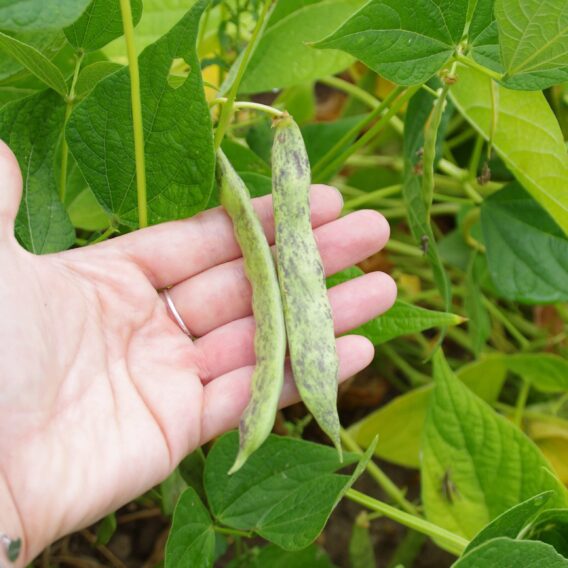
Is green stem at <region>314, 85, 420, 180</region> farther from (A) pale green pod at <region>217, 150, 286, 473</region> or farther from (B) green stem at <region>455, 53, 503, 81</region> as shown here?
(A) pale green pod at <region>217, 150, 286, 473</region>

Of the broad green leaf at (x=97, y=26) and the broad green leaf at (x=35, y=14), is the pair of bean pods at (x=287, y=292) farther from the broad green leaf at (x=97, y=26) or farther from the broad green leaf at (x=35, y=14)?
the broad green leaf at (x=35, y=14)

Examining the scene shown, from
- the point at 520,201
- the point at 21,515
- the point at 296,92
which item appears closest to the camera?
the point at 21,515

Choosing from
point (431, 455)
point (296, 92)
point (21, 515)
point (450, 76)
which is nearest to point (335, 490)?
point (431, 455)

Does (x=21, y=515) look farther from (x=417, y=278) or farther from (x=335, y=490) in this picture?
(x=417, y=278)

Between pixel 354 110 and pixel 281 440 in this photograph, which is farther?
pixel 354 110

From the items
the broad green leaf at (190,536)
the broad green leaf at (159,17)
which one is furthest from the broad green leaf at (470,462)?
the broad green leaf at (159,17)

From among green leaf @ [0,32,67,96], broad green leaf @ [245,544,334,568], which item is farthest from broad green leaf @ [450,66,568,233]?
broad green leaf @ [245,544,334,568]

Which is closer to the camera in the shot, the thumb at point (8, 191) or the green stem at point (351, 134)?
the thumb at point (8, 191)
